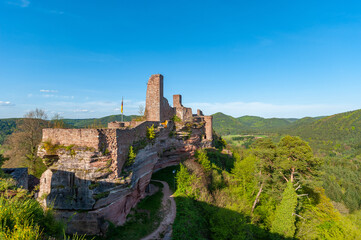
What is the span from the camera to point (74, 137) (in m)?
13.0

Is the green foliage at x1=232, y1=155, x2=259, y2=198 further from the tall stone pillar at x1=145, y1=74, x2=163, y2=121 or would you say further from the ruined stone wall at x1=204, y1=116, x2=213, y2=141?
the tall stone pillar at x1=145, y1=74, x2=163, y2=121

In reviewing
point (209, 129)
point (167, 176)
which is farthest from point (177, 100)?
point (167, 176)

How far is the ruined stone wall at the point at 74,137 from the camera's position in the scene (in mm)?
12759

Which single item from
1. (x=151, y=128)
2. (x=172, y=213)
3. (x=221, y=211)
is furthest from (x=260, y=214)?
(x=151, y=128)

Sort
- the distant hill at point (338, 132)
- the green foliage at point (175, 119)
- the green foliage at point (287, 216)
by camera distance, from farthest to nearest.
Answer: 1. the distant hill at point (338, 132)
2. the green foliage at point (175, 119)
3. the green foliage at point (287, 216)

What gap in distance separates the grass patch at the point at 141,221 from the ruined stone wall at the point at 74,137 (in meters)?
6.73

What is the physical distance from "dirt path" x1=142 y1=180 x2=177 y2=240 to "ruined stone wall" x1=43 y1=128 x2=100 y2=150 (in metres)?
8.85

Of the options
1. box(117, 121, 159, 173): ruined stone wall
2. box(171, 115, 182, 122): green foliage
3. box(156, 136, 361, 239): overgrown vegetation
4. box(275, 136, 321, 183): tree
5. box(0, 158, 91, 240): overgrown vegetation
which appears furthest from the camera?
box(171, 115, 182, 122): green foliage

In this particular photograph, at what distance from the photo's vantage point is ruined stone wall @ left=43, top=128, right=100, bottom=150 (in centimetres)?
1276

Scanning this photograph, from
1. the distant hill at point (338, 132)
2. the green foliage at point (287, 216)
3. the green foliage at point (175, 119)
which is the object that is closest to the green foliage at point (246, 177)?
the green foliage at point (287, 216)

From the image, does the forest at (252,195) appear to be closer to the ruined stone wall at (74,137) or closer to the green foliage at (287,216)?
the green foliage at (287,216)

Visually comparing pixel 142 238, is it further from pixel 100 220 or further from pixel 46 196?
pixel 46 196

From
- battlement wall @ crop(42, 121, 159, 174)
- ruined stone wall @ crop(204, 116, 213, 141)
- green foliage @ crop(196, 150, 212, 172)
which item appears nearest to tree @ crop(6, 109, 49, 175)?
battlement wall @ crop(42, 121, 159, 174)

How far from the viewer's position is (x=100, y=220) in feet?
41.7
